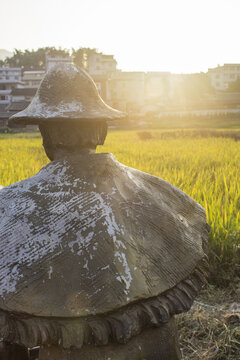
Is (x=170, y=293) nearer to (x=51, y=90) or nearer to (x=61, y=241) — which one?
(x=61, y=241)

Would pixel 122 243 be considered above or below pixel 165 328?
above

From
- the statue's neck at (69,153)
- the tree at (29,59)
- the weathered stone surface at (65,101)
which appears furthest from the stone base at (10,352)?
the tree at (29,59)

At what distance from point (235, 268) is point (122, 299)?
189 cm

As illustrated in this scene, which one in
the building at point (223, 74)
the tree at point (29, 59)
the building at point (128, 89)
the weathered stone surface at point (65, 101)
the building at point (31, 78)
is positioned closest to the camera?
the weathered stone surface at point (65, 101)

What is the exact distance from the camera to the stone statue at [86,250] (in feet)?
2.83

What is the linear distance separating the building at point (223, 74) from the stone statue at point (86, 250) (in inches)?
1436

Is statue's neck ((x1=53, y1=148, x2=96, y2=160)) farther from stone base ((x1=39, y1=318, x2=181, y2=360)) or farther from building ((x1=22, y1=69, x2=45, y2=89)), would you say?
building ((x1=22, y1=69, x2=45, y2=89))

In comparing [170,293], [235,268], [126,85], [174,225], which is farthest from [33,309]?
[126,85]

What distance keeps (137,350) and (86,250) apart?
1.07ft

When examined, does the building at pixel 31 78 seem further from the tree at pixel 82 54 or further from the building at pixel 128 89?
the building at pixel 128 89

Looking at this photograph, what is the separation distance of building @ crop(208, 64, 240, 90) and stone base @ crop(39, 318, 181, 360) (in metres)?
36.7

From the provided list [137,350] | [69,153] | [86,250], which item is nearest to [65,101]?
[69,153]

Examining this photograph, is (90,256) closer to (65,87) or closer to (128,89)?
(65,87)

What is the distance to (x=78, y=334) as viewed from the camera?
85cm
